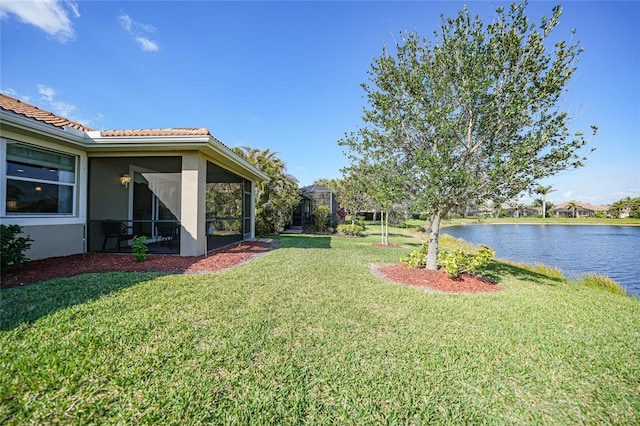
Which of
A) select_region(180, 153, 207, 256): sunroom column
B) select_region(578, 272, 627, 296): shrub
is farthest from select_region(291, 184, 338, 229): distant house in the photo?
select_region(578, 272, 627, 296): shrub

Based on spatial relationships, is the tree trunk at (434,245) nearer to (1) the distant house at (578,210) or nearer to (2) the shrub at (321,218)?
(2) the shrub at (321,218)

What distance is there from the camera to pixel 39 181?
6801 mm

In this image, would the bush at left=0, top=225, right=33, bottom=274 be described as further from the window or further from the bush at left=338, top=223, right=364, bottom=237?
the bush at left=338, top=223, right=364, bottom=237

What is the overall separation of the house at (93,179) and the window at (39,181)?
0.07 feet

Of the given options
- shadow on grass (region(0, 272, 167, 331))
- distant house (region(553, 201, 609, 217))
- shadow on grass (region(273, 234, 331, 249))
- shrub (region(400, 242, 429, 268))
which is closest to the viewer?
shadow on grass (region(0, 272, 167, 331))

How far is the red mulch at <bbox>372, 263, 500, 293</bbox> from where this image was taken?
604 cm

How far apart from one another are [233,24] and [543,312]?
13.2 meters

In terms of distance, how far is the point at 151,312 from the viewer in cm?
394

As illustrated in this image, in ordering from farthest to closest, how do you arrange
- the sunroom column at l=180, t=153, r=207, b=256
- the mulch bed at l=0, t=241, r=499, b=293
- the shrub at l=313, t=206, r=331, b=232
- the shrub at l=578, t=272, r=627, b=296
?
the shrub at l=313, t=206, r=331, b=232 < the sunroom column at l=180, t=153, r=207, b=256 < the shrub at l=578, t=272, r=627, b=296 < the mulch bed at l=0, t=241, r=499, b=293

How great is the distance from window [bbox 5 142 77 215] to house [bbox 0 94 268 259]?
0.02 metres

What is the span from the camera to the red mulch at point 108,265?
5606mm

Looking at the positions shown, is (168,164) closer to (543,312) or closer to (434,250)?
(434,250)

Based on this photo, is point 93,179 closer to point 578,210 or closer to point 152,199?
point 152,199

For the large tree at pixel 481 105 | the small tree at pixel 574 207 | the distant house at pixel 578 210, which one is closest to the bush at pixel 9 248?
the large tree at pixel 481 105
